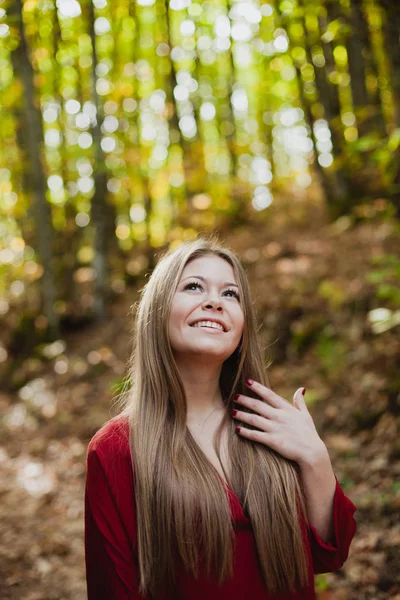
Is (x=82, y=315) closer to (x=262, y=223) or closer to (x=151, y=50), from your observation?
(x=262, y=223)

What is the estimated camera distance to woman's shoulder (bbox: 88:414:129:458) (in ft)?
6.52

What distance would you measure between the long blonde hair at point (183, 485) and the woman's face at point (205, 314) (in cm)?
5

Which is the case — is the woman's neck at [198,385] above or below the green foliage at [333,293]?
below

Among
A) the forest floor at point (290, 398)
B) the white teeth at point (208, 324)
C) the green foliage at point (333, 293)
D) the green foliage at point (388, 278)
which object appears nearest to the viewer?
the white teeth at point (208, 324)

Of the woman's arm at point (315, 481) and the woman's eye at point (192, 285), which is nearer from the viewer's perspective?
the woman's arm at point (315, 481)

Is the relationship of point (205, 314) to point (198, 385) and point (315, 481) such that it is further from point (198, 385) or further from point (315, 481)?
point (315, 481)

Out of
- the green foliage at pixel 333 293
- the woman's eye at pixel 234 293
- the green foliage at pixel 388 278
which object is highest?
the green foliage at pixel 333 293

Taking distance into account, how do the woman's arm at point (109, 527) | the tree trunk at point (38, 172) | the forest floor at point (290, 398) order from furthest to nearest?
the tree trunk at point (38, 172) → the forest floor at point (290, 398) → the woman's arm at point (109, 527)

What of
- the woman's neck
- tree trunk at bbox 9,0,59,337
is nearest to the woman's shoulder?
the woman's neck

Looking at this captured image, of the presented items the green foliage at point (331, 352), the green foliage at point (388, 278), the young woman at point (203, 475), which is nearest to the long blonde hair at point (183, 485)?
the young woman at point (203, 475)

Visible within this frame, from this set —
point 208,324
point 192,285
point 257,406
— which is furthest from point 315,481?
point 192,285

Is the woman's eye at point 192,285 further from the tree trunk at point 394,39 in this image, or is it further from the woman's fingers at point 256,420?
the tree trunk at point 394,39

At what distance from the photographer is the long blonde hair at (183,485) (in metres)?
1.89

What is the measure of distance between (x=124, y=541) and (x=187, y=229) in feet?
36.0
